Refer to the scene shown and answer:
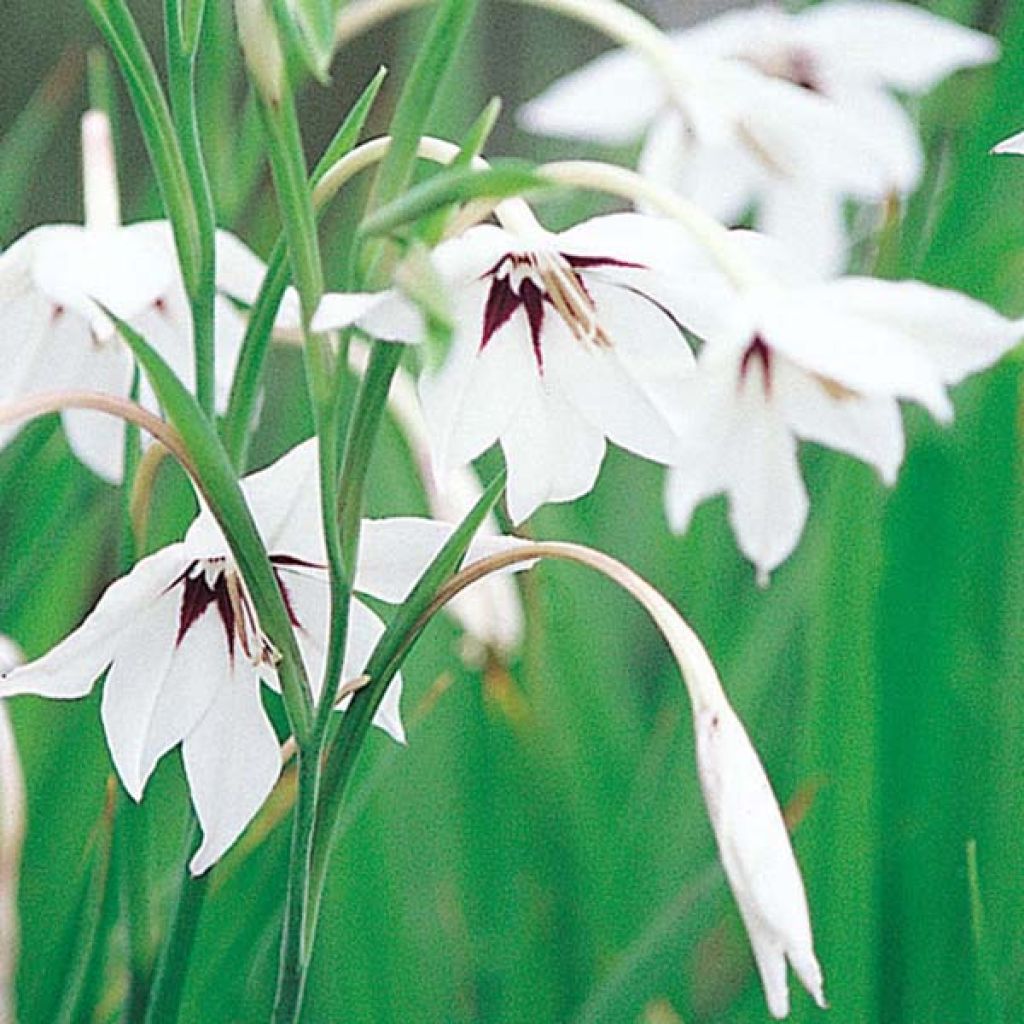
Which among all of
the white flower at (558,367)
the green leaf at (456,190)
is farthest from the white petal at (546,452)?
the green leaf at (456,190)

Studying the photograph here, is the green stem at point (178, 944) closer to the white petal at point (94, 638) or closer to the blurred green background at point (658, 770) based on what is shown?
the white petal at point (94, 638)

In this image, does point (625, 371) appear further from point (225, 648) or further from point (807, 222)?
point (807, 222)

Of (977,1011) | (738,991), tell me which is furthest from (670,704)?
(977,1011)

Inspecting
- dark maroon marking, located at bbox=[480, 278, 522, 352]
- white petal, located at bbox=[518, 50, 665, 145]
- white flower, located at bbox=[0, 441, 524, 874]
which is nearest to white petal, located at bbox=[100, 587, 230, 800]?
white flower, located at bbox=[0, 441, 524, 874]

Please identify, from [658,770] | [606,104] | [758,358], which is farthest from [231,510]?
[606,104]

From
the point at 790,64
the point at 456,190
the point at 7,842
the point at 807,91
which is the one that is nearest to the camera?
the point at 456,190
